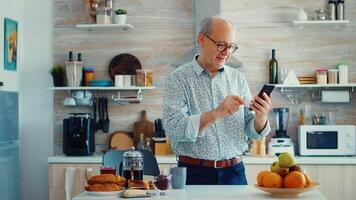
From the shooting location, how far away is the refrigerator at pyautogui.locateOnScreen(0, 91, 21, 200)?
15.6 ft

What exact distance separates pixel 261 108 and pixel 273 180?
395 mm

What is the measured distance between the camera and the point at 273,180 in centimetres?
256

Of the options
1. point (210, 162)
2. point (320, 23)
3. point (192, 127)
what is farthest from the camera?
point (320, 23)

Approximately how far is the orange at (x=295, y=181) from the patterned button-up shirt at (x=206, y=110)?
0.43 metres

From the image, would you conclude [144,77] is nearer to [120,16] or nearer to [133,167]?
[120,16]

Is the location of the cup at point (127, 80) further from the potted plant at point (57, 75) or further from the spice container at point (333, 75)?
the spice container at point (333, 75)

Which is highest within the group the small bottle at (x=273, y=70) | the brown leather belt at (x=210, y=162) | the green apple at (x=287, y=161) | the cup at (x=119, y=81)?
the small bottle at (x=273, y=70)

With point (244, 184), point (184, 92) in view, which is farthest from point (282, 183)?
point (184, 92)

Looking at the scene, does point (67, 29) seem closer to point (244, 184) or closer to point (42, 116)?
point (42, 116)

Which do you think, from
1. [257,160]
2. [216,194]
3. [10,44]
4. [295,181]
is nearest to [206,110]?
[216,194]

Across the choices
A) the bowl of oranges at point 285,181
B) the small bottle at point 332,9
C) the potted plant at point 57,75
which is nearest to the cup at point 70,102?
the potted plant at point 57,75

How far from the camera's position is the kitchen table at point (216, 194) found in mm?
2514

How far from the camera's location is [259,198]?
99.1 inches

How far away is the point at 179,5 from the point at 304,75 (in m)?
1.32
